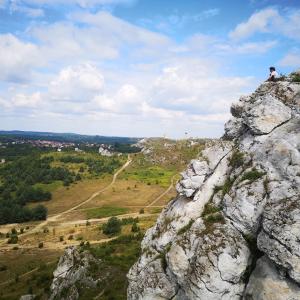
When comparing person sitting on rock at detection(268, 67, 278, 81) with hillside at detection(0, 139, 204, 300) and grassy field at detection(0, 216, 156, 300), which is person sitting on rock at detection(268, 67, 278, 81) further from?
hillside at detection(0, 139, 204, 300)

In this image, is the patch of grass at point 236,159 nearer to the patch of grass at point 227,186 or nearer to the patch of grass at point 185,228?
the patch of grass at point 227,186

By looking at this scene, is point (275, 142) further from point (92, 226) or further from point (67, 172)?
point (67, 172)

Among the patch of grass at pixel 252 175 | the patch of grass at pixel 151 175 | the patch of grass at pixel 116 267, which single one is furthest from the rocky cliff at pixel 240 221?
the patch of grass at pixel 151 175

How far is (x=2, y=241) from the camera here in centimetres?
9738

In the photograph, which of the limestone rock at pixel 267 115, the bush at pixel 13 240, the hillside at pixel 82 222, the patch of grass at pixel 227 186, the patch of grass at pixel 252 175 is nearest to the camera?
the patch of grass at pixel 252 175

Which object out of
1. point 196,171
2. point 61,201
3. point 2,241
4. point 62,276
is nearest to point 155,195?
point 61,201

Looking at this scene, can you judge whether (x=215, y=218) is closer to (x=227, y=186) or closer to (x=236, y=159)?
(x=227, y=186)

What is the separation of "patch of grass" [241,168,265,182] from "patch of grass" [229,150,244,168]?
4.74 ft

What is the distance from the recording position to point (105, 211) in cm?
12631

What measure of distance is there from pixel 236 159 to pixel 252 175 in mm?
2388

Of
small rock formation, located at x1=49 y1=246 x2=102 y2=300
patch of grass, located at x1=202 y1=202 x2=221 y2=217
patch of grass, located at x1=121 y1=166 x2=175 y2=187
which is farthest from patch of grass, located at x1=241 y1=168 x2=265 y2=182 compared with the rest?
patch of grass, located at x1=121 y1=166 x2=175 y2=187

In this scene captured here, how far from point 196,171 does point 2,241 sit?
85330 millimetres

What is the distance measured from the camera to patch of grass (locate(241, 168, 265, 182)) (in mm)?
20797

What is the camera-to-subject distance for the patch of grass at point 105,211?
401ft
